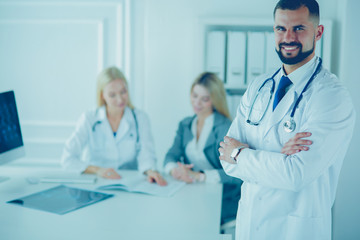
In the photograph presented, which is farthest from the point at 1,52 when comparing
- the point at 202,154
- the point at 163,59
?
the point at 202,154

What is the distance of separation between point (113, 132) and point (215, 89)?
669 millimetres

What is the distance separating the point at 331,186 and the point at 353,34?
4.39 feet

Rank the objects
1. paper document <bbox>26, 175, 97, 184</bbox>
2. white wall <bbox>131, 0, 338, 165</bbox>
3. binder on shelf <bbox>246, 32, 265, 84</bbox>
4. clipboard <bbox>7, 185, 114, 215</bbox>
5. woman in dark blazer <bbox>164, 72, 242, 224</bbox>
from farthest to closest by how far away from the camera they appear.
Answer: white wall <bbox>131, 0, 338, 165</bbox> → binder on shelf <bbox>246, 32, 265, 84</bbox> → woman in dark blazer <bbox>164, 72, 242, 224</bbox> → paper document <bbox>26, 175, 97, 184</bbox> → clipboard <bbox>7, 185, 114, 215</bbox>

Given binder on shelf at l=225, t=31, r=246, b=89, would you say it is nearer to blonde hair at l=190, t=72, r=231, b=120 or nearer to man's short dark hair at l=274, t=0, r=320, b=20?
blonde hair at l=190, t=72, r=231, b=120

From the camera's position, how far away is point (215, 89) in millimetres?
2377

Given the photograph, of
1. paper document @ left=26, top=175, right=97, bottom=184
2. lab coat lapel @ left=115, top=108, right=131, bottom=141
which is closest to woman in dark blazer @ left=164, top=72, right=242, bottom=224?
lab coat lapel @ left=115, top=108, right=131, bottom=141

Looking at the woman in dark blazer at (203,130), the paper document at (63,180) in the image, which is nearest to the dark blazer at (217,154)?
the woman in dark blazer at (203,130)

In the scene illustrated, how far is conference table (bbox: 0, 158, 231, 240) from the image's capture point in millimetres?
1394

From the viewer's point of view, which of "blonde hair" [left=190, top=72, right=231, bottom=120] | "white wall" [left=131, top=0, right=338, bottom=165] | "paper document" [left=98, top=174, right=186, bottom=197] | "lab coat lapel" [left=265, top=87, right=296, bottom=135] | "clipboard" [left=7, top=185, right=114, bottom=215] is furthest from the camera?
"white wall" [left=131, top=0, right=338, bottom=165]

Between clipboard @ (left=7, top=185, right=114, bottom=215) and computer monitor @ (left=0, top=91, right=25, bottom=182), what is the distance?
0.34 m

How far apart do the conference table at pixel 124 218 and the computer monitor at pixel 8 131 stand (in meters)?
0.17

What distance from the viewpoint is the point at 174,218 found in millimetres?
1554

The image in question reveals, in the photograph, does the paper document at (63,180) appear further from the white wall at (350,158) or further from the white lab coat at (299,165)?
the white wall at (350,158)

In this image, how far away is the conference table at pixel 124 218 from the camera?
54.9 inches
